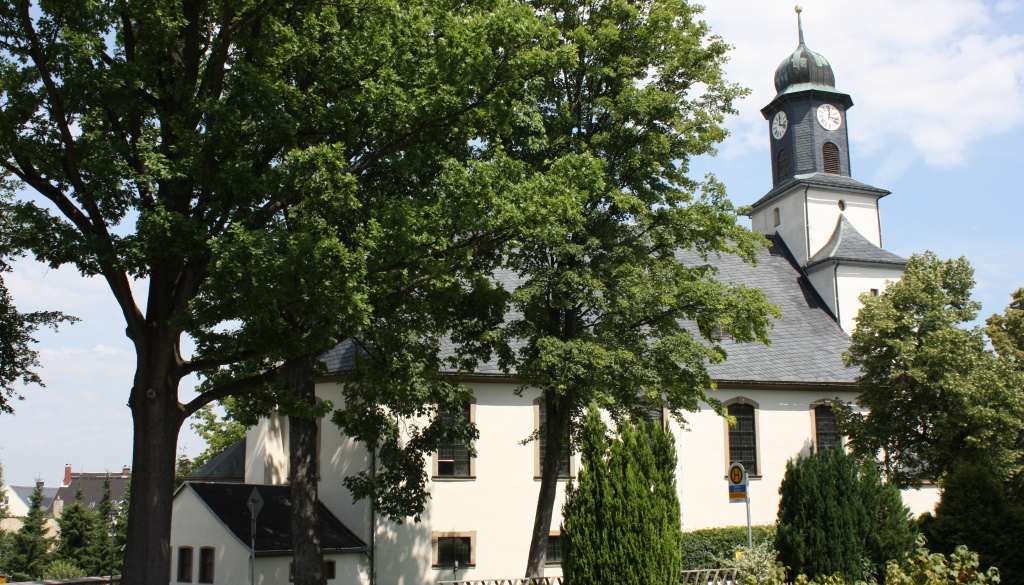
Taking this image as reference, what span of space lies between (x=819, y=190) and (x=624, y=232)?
16534 millimetres

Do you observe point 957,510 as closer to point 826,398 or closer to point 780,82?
Answer: point 826,398

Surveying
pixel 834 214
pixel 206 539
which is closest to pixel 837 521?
pixel 206 539

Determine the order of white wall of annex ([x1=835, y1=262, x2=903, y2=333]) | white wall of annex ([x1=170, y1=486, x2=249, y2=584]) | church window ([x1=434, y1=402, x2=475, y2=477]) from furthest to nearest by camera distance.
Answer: white wall of annex ([x1=835, y1=262, x2=903, y2=333])
church window ([x1=434, y1=402, x2=475, y2=477])
white wall of annex ([x1=170, y1=486, x2=249, y2=584])

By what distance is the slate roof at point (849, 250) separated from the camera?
29.8 m

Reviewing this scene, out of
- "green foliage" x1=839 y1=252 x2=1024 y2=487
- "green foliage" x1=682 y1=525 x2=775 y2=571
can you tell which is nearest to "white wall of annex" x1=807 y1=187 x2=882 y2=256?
"green foliage" x1=839 y1=252 x2=1024 y2=487

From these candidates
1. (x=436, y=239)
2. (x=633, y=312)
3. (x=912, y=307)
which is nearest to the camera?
(x=436, y=239)

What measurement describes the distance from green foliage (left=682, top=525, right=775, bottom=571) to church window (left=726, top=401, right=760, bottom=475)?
6.97ft

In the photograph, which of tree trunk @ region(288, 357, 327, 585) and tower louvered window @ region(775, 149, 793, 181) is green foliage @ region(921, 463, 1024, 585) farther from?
tower louvered window @ region(775, 149, 793, 181)

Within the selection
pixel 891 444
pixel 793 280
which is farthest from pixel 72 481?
pixel 891 444

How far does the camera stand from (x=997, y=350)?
1282 inches

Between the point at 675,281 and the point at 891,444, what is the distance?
859cm

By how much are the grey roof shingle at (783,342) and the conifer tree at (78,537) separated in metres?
25.2

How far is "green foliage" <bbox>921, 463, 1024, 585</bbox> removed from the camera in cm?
1402

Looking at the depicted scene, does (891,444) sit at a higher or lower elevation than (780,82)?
lower
